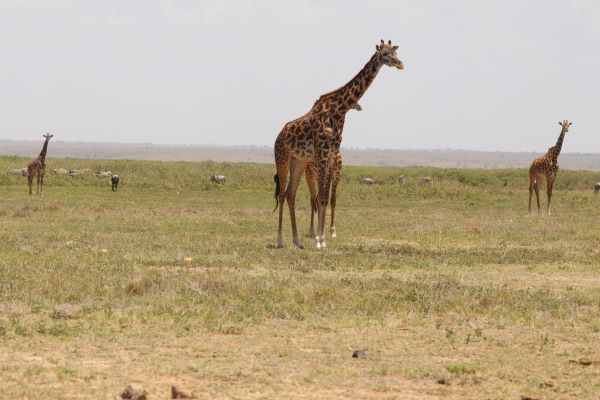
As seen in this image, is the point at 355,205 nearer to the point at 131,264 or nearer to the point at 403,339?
the point at 131,264

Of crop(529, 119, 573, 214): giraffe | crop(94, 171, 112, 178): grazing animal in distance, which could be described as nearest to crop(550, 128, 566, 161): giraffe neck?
crop(529, 119, 573, 214): giraffe

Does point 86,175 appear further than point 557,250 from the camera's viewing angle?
Yes

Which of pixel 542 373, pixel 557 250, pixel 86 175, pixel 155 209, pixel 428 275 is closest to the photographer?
pixel 542 373

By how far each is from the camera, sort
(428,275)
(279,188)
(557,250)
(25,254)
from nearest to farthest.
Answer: (428,275) < (25,254) < (557,250) < (279,188)

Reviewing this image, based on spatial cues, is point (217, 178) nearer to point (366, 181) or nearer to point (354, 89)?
point (366, 181)

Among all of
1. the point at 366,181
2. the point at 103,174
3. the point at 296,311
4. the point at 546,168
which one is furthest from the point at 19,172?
the point at 296,311

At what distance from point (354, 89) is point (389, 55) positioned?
0.96m

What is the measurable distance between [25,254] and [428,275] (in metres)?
6.50

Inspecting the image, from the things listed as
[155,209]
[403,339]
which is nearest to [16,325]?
[403,339]

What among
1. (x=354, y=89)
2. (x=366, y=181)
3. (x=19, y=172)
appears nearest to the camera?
(x=354, y=89)

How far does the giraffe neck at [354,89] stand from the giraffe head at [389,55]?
0.11 m

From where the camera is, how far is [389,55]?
19.8m

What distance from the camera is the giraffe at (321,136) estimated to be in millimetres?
19422

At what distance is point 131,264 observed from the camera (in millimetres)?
15344
